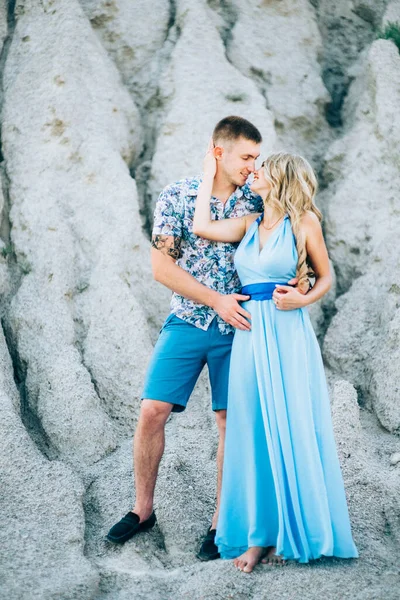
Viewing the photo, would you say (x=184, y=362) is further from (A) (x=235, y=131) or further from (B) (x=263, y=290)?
(A) (x=235, y=131)

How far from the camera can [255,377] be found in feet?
11.8

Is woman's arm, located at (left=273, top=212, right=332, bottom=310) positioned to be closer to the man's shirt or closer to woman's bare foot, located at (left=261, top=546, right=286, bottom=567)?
the man's shirt

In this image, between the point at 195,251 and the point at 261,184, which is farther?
the point at 195,251

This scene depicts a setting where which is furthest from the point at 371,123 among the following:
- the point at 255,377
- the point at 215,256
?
the point at 255,377

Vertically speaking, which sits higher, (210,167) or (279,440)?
(210,167)

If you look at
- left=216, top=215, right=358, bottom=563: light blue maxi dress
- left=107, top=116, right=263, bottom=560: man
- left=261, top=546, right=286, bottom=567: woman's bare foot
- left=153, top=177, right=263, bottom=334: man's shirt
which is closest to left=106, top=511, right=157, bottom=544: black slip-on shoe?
left=107, top=116, right=263, bottom=560: man

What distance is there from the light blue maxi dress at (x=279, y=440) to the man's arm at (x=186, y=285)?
0.07m

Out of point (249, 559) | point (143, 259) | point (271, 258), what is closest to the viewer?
point (249, 559)

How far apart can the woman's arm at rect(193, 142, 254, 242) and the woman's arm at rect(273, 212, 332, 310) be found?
0.37 meters

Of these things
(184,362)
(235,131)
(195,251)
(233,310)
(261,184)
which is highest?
(235,131)

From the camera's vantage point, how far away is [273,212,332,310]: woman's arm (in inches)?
141

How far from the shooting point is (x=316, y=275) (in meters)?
3.76

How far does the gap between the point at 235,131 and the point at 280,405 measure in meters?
1.43

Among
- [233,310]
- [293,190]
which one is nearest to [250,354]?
[233,310]
